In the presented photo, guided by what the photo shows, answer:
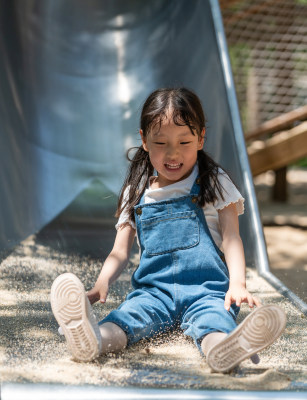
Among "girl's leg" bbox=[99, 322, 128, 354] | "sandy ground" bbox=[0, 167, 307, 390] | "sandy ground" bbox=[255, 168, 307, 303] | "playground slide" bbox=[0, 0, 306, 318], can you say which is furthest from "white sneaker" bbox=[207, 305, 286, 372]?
"playground slide" bbox=[0, 0, 306, 318]

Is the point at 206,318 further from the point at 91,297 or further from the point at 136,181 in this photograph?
the point at 136,181

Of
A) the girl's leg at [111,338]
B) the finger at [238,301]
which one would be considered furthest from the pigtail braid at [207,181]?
the girl's leg at [111,338]

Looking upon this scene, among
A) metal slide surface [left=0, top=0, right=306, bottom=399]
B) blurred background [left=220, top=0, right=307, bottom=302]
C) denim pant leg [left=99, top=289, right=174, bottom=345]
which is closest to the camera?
denim pant leg [left=99, top=289, right=174, bottom=345]

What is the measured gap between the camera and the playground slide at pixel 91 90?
3225 mm

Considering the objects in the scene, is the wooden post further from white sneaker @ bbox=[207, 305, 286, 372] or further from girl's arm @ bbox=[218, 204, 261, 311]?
white sneaker @ bbox=[207, 305, 286, 372]

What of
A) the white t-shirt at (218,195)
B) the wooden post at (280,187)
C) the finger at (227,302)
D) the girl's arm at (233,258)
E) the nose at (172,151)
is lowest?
the wooden post at (280,187)

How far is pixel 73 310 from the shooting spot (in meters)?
1.53

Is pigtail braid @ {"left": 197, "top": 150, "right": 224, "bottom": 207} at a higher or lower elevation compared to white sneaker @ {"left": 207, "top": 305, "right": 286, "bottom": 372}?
higher

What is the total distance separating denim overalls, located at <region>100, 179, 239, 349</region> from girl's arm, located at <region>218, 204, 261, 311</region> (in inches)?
2.0

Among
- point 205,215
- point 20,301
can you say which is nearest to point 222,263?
point 205,215

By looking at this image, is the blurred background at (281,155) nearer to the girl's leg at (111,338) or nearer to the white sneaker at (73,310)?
the girl's leg at (111,338)

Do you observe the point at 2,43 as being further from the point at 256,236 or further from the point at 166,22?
the point at 256,236

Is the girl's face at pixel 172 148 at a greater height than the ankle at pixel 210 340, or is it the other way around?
the girl's face at pixel 172 148

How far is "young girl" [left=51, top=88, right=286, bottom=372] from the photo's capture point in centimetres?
175
